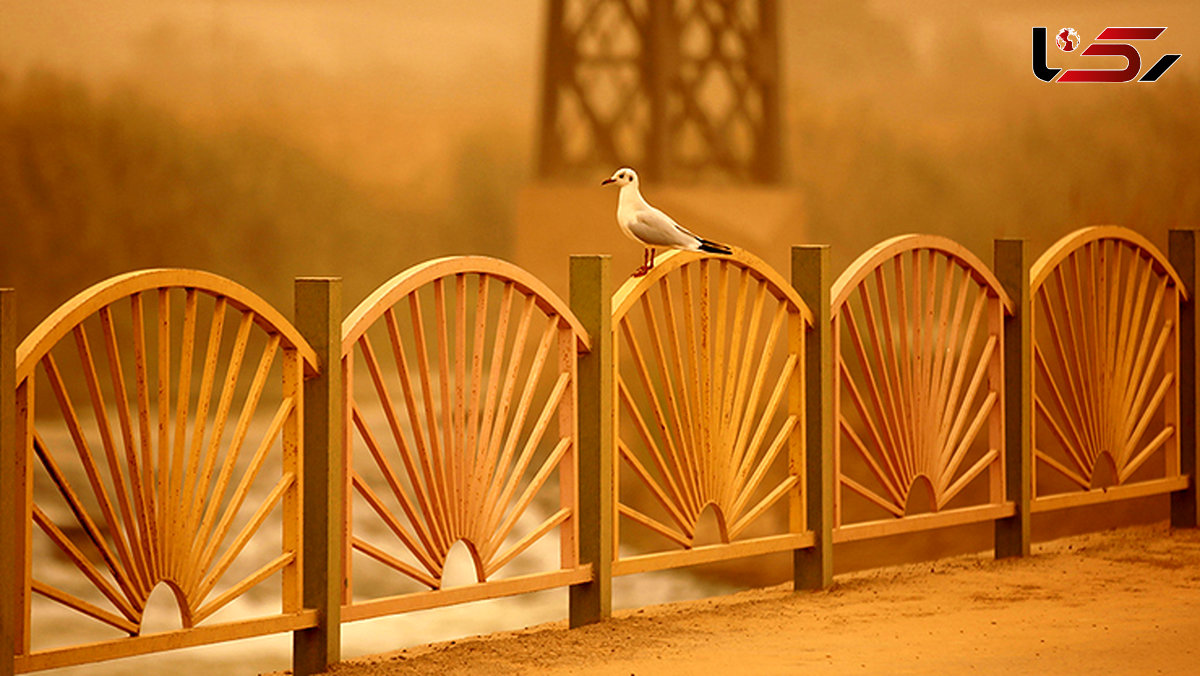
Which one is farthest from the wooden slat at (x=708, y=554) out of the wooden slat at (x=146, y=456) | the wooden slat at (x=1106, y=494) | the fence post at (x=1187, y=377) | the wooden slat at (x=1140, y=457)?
the fence post at (x=1187, y=377)

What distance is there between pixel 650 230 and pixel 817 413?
886 millimetres

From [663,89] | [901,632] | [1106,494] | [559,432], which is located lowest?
[901,632]

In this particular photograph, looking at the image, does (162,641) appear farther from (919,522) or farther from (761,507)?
(919,522)

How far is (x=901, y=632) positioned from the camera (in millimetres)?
4664

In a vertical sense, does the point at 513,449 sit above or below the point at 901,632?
above

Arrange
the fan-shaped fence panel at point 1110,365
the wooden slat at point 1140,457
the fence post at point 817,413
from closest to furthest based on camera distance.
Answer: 1. the fence post at point 817,413
2. the fan-shaped fence panel at point 1110,365
3. the wooden slat at point 1140,457

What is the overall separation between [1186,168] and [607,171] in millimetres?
5841

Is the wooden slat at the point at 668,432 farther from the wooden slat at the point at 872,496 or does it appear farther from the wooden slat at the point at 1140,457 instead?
the wooden slat at the point at 1140,457

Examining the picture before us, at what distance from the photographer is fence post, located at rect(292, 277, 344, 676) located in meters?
4.09

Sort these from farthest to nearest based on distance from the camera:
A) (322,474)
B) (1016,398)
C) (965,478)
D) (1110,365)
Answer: (1110,365) → (1016,398) → (965,478) → (322,474)

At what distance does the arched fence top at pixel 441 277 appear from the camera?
13.7 ft

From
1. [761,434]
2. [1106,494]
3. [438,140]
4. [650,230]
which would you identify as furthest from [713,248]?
[438,140]

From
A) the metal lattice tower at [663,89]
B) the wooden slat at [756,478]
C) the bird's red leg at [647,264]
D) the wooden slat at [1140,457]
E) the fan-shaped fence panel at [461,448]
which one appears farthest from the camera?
the metal lattice tower at [663,89]

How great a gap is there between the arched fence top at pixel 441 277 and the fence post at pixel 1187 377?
307 centimetres
